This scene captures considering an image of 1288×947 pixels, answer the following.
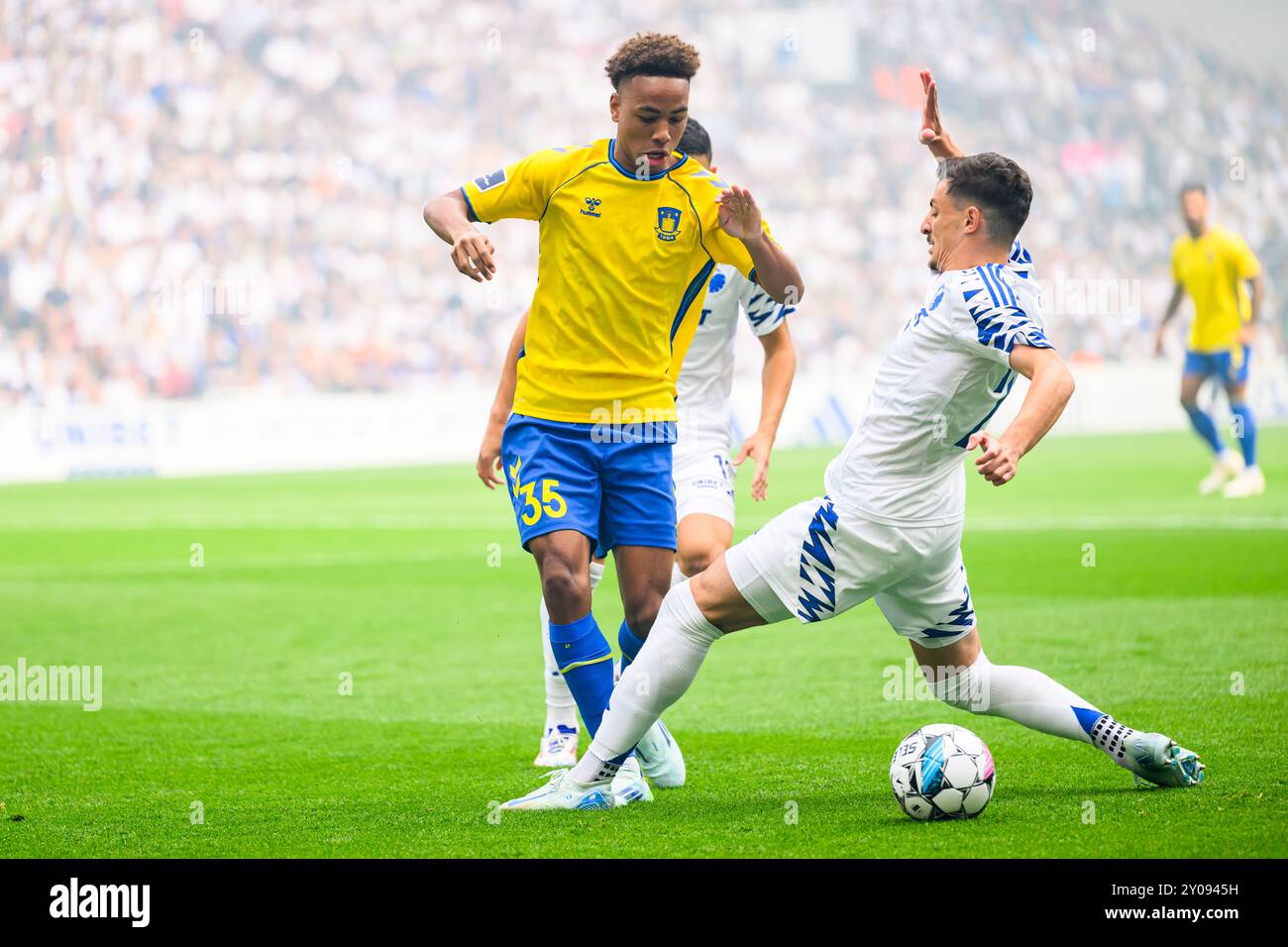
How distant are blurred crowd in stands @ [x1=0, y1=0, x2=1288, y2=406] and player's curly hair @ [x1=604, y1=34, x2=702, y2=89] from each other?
55.9 feet

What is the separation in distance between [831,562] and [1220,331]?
40.5 ft

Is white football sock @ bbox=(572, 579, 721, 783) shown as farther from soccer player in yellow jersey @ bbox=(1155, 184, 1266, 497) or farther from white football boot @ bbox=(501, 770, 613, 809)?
soccer player in yellow jersey @ bbox=(1155, 184, 1266, 497)

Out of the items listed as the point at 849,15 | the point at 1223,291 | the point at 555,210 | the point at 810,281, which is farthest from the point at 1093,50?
the point at 555,210

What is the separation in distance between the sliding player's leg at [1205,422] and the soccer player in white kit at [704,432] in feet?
32.4

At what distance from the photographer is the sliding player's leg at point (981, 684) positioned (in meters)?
4.53

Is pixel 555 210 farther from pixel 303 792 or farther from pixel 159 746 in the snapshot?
pixel 159 746

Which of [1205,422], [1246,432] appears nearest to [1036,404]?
[1246,432]

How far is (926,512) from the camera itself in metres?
4.41

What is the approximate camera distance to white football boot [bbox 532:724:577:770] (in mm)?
5492

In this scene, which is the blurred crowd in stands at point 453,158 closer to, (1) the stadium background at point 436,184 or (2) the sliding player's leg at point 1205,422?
(1) the stadium background at point 436,184

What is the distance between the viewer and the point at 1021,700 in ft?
15.3

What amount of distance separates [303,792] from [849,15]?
1216 inches

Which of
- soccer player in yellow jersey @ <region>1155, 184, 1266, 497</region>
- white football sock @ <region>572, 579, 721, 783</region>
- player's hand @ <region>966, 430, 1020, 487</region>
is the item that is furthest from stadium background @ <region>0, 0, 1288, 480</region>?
player's hand @ <region>966, 430, 1020, 487</region>

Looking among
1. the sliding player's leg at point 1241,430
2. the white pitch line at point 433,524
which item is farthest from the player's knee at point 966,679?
the sliding player's leg at point 1241,430
